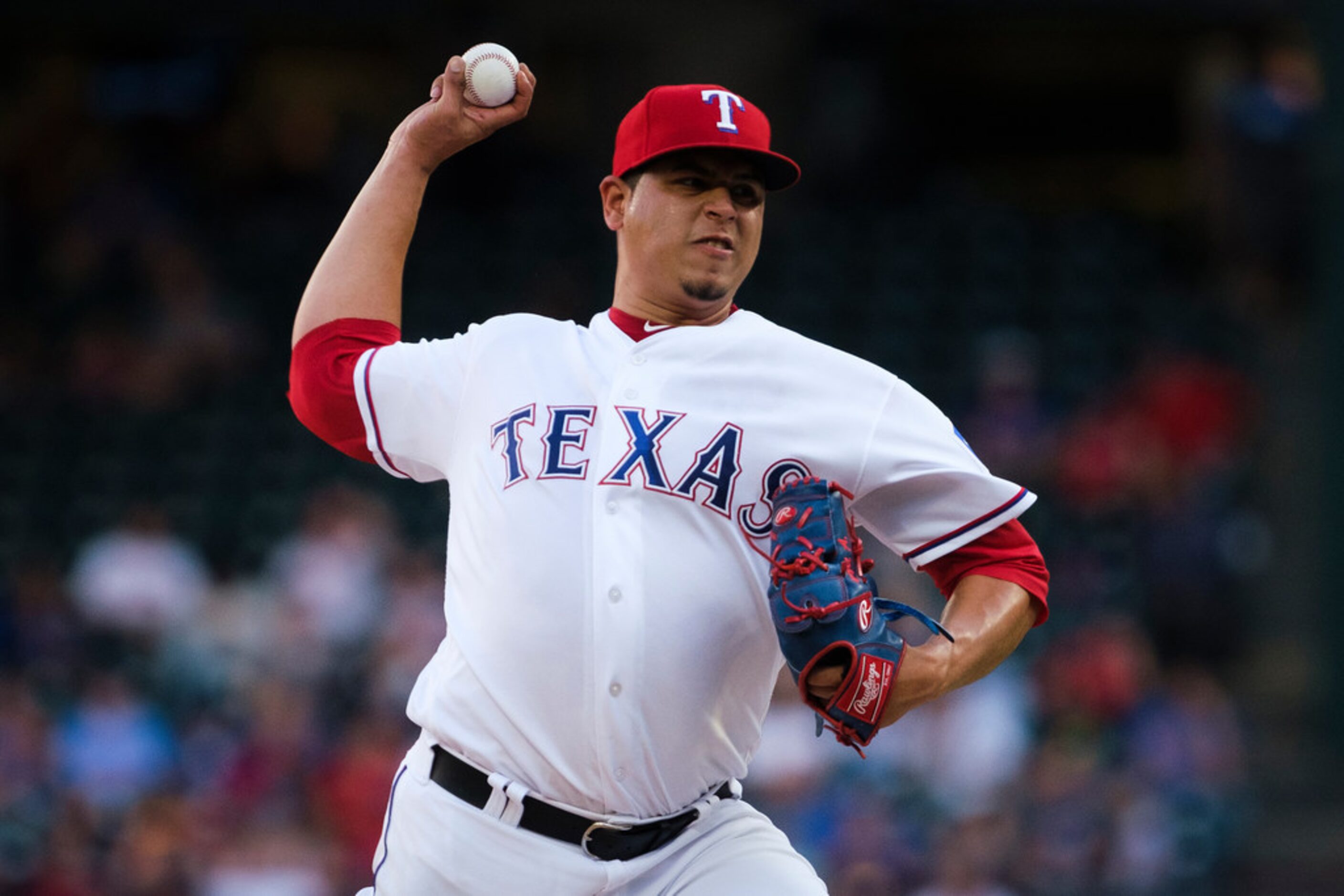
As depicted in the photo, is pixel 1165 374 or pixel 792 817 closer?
pixel 792 817

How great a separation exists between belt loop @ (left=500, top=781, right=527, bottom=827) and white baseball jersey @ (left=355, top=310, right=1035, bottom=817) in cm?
2

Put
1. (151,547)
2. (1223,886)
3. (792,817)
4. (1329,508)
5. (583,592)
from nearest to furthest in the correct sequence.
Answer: (583,592), (792,817), (1223,886), (151,547), (1329,508)

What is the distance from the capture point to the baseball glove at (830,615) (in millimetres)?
2332

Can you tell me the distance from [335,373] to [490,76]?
20.9 inches

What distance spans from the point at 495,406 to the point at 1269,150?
7816 mm

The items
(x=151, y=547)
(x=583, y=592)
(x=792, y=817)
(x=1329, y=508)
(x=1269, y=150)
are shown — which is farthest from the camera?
(x=1269, y=150)

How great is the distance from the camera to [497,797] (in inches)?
102

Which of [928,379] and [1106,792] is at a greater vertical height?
[928,379]

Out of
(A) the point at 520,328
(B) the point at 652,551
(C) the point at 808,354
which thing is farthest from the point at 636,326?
(B) the point at 652,551

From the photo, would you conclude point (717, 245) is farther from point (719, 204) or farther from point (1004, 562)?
point (1004, 562)

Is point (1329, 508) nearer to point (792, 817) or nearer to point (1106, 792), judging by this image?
point (1106, 792)

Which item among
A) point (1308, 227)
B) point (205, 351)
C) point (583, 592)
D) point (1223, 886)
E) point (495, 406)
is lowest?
point (1223, 886)

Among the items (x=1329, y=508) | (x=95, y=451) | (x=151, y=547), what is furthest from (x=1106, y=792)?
(x=95, y=451)

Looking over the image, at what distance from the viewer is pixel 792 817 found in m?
6.45
